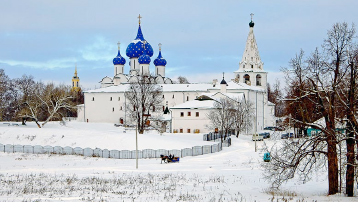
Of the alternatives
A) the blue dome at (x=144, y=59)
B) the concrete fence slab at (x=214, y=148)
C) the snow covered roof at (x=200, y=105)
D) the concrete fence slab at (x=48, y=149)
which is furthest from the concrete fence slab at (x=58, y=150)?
the blue dome at (x=144, y=59)

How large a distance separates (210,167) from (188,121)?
32151 mm

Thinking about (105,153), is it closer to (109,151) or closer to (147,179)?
(109,151)

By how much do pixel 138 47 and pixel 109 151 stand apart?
53.9 metres

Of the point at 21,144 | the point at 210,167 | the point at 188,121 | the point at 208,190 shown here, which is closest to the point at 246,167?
the point at 210,167

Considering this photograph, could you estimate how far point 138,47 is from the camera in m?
92.5

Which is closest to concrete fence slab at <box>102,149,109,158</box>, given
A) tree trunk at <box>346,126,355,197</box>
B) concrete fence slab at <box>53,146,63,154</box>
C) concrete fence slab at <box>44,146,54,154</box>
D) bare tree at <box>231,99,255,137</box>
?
concrete fence slab at <box>53,146,63,154</box>

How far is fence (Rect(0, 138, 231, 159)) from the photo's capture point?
4047 centimetres

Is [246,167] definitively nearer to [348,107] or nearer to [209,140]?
[348,107]

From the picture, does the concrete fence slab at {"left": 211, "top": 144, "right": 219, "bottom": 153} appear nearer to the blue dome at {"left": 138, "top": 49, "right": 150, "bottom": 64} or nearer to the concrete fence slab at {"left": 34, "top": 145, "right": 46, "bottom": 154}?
the concrete fence slab at {"left": 34, "top": 145, "right": 46, "bottom": 154}

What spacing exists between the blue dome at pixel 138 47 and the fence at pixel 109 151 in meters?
49.1

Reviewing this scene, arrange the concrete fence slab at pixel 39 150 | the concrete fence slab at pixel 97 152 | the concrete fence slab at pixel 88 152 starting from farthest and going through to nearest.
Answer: the concrete fence slab at pixel 39 150
the concrete fence slab at pixel 88 152
the concrete fence slab at pixel 97 152

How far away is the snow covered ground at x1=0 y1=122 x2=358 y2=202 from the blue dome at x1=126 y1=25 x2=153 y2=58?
47111 mm

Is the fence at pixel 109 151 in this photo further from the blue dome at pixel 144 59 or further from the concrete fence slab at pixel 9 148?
the blue dome at pixel 144 59

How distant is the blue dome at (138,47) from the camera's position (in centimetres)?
9244
